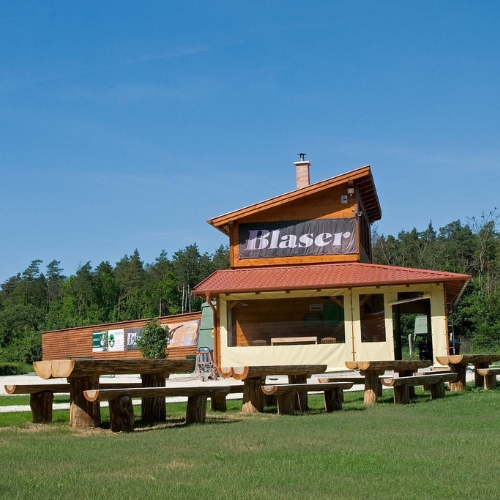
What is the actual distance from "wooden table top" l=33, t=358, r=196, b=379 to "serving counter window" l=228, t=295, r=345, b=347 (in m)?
12.1

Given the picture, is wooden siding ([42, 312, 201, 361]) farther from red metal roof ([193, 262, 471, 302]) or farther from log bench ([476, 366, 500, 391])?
log bench ([476, 366, 500, 391])

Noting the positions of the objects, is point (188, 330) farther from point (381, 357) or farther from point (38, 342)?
point (38, 342)

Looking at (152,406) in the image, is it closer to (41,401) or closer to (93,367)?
(41,401)

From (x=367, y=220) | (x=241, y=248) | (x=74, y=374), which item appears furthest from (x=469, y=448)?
(x=367, y=220)

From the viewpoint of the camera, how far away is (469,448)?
719 centimetres

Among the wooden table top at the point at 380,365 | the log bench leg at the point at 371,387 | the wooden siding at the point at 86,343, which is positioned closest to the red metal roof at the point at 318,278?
the wooden table top at the point at 380,365

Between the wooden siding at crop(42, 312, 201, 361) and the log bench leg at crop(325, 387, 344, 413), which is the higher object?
the wooden siding at crop(42, 312, 201, 361)

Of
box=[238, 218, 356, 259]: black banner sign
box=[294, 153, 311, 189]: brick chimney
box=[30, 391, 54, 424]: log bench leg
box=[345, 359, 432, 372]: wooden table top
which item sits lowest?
box=[30, 391, 54, 424]: log bench leg

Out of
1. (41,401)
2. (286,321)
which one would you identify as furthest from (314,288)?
(41,401)

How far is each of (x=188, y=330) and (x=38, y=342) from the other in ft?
62.2

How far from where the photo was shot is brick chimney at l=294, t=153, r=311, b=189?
2733 cm

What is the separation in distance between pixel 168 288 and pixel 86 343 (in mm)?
39945

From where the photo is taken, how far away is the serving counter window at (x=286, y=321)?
70.7 feet

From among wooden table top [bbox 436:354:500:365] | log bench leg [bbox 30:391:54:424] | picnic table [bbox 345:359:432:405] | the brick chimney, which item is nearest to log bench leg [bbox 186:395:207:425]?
log bench leg [bbox 30:391:54:424]
